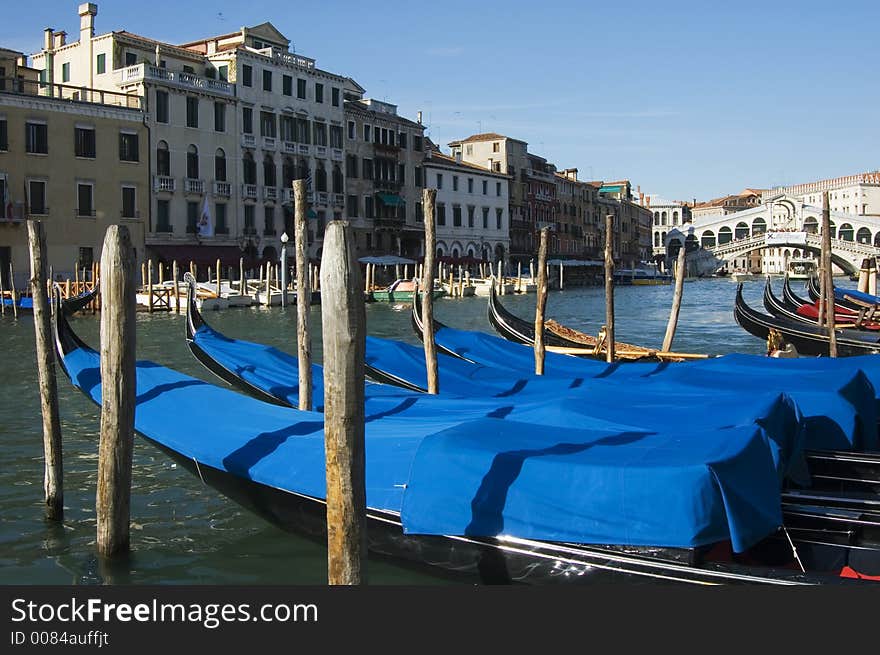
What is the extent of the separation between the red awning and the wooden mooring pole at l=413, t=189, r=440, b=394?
16.9m

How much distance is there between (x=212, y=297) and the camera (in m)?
20.5

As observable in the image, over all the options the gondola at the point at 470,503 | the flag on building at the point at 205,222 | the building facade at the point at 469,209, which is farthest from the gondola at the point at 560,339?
the building facade at the point at 469,209

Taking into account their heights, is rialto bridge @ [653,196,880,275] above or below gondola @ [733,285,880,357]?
above

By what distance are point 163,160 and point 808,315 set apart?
15516mm

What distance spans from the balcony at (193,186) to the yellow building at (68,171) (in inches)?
44.1

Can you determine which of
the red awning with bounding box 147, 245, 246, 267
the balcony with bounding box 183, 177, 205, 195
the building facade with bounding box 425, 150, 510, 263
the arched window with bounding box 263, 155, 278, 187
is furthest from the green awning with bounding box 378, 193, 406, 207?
the balcony with bounding box 183, 177, 205, 195

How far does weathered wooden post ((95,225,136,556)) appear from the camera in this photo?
3723 millimetres

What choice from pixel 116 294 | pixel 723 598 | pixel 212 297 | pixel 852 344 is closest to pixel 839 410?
pixel 723 598

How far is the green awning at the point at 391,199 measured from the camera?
96.8ft

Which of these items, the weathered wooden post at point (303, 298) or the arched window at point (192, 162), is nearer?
the weathered wooden post at point (303, 298)

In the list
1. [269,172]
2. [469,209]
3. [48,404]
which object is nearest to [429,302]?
[48,404]

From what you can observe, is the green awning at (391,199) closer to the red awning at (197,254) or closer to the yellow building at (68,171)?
the red awning at (197,254)

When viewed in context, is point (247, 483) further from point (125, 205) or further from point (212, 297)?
point (125, 205)

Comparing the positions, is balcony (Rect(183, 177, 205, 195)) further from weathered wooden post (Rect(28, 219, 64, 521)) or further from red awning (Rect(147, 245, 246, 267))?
weathered wooden post (Rect(28, 219, 64, 521))
